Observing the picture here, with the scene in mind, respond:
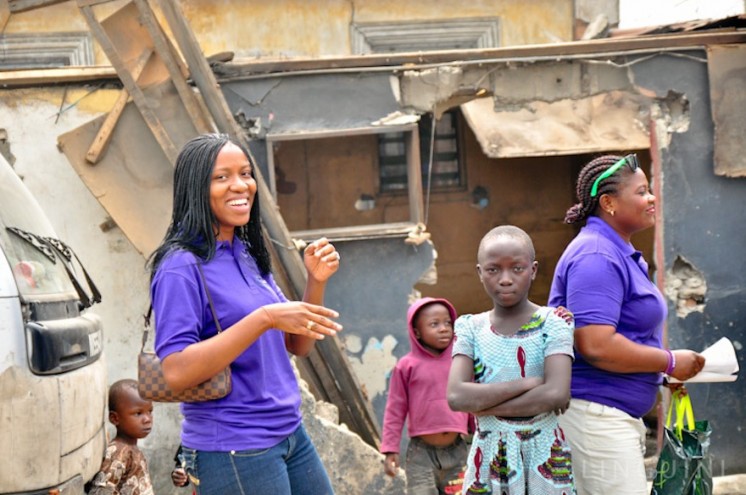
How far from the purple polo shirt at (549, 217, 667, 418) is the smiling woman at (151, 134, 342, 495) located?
3.73 ft

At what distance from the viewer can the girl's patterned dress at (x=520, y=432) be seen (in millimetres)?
3807

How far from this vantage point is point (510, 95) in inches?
326

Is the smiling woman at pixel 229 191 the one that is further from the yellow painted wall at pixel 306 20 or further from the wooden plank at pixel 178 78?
the yellow painted wall at pixel 306 20

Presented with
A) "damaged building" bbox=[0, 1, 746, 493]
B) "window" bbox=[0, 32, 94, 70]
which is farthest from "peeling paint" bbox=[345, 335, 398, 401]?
"window" bbox=[0, 32, 94, 70]

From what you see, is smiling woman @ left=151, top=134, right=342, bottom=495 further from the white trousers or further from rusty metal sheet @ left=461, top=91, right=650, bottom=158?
rusty metal sheet @ left=461, top=91, right=650, bottom=158

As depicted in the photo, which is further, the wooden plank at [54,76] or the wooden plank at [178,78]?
the wooden plank at [54,76]

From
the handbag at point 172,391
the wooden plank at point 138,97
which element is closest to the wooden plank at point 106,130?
the wooden plank at point 138,97

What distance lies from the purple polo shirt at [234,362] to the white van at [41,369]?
61cm

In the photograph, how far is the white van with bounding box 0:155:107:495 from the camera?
3465mm

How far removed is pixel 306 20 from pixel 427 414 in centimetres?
798

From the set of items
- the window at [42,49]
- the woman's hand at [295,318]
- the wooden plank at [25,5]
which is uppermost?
the window at [42,49]

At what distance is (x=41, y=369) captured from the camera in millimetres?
3562

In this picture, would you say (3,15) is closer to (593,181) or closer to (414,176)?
(414,176)

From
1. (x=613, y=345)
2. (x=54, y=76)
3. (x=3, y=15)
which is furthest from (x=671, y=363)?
(x=3, y=15)
